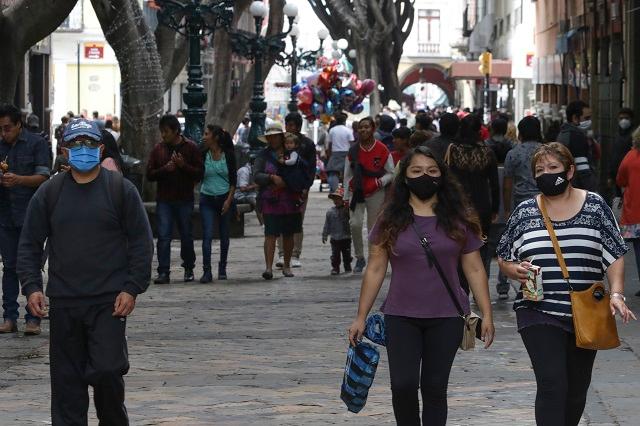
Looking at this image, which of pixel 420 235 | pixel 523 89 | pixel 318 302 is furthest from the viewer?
pixel 523 89

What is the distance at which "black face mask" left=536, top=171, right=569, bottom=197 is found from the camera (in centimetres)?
747

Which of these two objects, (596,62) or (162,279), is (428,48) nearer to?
(596,62)

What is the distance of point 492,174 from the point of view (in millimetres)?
13297

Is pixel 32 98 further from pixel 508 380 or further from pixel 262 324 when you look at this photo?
pixel 508 380

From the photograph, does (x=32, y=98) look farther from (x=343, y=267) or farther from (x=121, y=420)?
(x=121, y=420)

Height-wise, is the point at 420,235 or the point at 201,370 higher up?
the point at 420,235

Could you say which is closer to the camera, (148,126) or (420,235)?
(420,235)

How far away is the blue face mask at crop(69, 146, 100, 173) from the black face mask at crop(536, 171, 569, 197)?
6.71 feet

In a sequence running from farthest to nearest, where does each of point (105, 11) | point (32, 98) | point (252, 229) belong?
point (32, 98) → point (252, 229) → point (105, 11)

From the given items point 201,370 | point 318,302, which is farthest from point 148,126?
point 201,370

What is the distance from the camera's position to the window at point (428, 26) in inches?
4751

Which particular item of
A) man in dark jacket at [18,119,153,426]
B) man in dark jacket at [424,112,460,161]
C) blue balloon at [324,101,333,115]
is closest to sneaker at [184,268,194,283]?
man in dark jacket at [424,112,460,161]

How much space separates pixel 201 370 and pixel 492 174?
3.48 metres

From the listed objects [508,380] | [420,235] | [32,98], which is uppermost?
[32,98]
